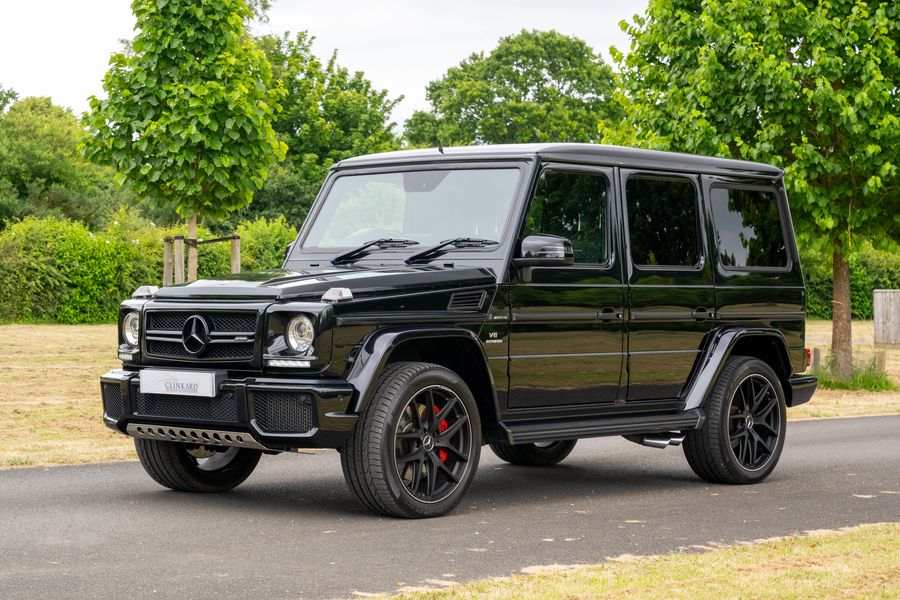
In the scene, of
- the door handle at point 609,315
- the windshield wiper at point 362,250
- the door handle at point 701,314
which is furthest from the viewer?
the door handle at point 701,314

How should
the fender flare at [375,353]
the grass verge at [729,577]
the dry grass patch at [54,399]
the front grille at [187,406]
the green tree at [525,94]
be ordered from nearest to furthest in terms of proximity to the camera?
the grass verge at [729,577], the fender flare at [375,353], the front grille at [187,406], the dry grass patch at [54,399], the green tree at [525,94]

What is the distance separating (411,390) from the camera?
7750 millimetres

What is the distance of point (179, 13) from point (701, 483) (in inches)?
323

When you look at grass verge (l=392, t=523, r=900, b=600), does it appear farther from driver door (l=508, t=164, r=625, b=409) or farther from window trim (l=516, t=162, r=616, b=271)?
window trim (l=516, t=162, r=616, b=271)

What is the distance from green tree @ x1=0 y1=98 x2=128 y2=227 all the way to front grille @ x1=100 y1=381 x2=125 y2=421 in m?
47.3

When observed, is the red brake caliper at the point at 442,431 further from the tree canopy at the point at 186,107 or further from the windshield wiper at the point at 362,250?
the tree canopy at the point at 186,107

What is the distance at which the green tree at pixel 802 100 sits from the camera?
1817 cm

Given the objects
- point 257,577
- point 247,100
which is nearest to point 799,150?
point 247,100

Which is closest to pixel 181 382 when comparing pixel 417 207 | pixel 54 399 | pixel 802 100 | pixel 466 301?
pixel 466 301

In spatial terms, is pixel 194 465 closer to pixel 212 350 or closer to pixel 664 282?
pixel 212 350

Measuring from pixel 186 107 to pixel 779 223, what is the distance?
692cm

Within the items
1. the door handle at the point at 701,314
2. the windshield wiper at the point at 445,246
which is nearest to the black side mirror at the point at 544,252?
the windshield wiper at the point at 445,246

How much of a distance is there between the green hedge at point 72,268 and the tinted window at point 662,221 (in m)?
21.3

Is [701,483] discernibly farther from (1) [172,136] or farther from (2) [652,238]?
(1) [172,136]
